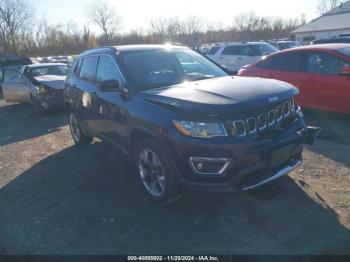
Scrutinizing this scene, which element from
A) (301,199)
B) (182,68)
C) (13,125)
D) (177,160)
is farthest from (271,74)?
(13,125)

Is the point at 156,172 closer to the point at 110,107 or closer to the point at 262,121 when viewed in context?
the point at 110,107

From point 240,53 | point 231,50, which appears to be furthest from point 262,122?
point 231,50

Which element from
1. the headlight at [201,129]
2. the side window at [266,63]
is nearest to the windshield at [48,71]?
the side window at [266,63]

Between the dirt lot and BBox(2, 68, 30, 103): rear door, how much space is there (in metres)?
6.47

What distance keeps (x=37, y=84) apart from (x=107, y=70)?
6923 mm

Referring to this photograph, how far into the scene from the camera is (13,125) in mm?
9828

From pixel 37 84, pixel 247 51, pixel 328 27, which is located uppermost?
pixel 328 27

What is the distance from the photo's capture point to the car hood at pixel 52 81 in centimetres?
1010

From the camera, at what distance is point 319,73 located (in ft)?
22.4

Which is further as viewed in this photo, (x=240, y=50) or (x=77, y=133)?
(x=240, y=50)

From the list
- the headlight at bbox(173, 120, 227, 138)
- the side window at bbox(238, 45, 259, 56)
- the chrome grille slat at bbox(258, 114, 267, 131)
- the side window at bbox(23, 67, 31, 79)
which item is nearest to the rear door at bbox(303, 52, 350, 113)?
the chrome grille slat at bbox(258, 114, 267, 131)

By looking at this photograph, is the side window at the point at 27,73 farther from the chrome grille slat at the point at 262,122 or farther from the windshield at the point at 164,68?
the chrome grille slat at the point at 262,122

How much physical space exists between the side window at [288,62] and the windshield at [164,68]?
10.6 feet

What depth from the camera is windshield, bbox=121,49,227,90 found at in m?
Answer: 4.16
